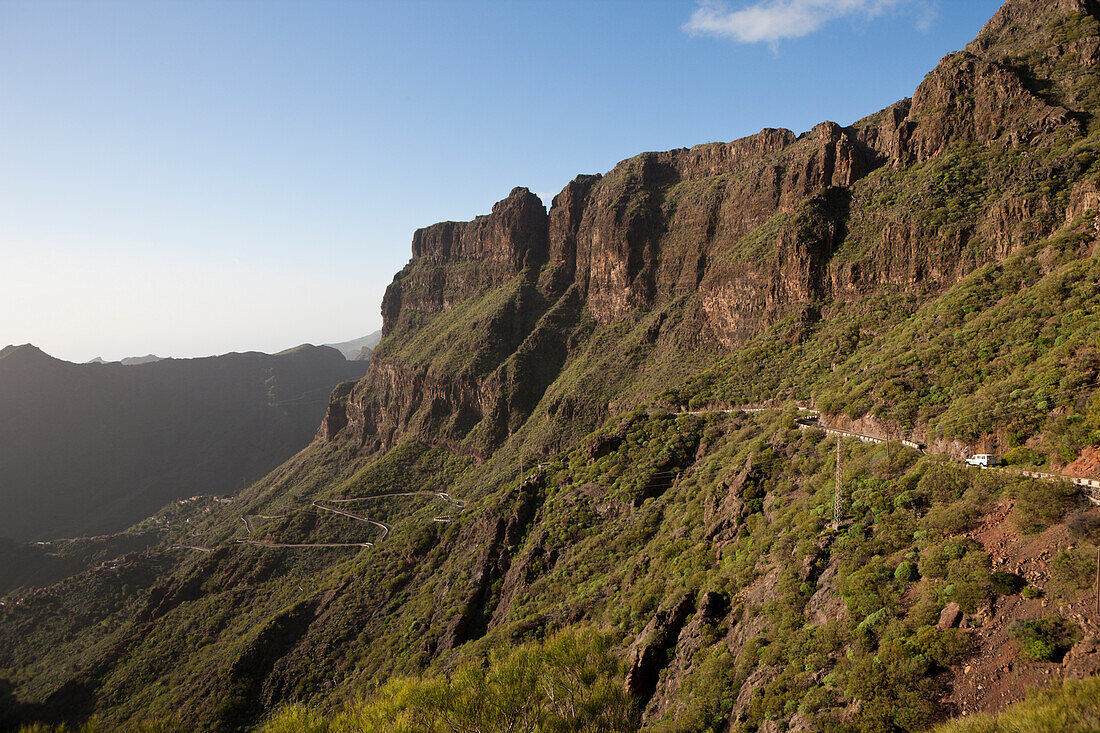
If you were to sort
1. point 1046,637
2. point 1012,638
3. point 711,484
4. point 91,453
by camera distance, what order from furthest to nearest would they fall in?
point 91,453, point 711,484, point 1012,638, point 1046,637

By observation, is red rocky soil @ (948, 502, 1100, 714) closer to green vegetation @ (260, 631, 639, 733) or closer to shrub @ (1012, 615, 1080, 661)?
shrub @ (1012, 615, 1080, 661)

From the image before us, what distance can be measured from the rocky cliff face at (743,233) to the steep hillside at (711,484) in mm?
527

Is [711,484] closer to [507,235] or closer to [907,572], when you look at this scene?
[907,572]

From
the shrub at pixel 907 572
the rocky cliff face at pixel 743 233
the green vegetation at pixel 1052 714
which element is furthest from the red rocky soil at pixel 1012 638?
the rocky cliff face at pixel 743 233

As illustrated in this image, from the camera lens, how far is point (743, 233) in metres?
87.1

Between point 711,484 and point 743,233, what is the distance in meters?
57.8

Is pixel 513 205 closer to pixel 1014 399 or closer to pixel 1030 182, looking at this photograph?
pixel 1030 182

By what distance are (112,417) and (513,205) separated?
18133cm

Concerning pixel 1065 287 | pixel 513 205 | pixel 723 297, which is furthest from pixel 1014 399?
pixel 513 205

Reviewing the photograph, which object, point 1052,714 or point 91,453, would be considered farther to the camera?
point 91,453

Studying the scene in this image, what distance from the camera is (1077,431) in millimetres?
20906

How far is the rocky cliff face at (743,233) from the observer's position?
2056 inches

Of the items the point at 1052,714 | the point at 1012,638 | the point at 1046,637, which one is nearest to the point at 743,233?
the point at 1012,638

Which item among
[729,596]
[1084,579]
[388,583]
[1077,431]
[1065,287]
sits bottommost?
[388,583]
